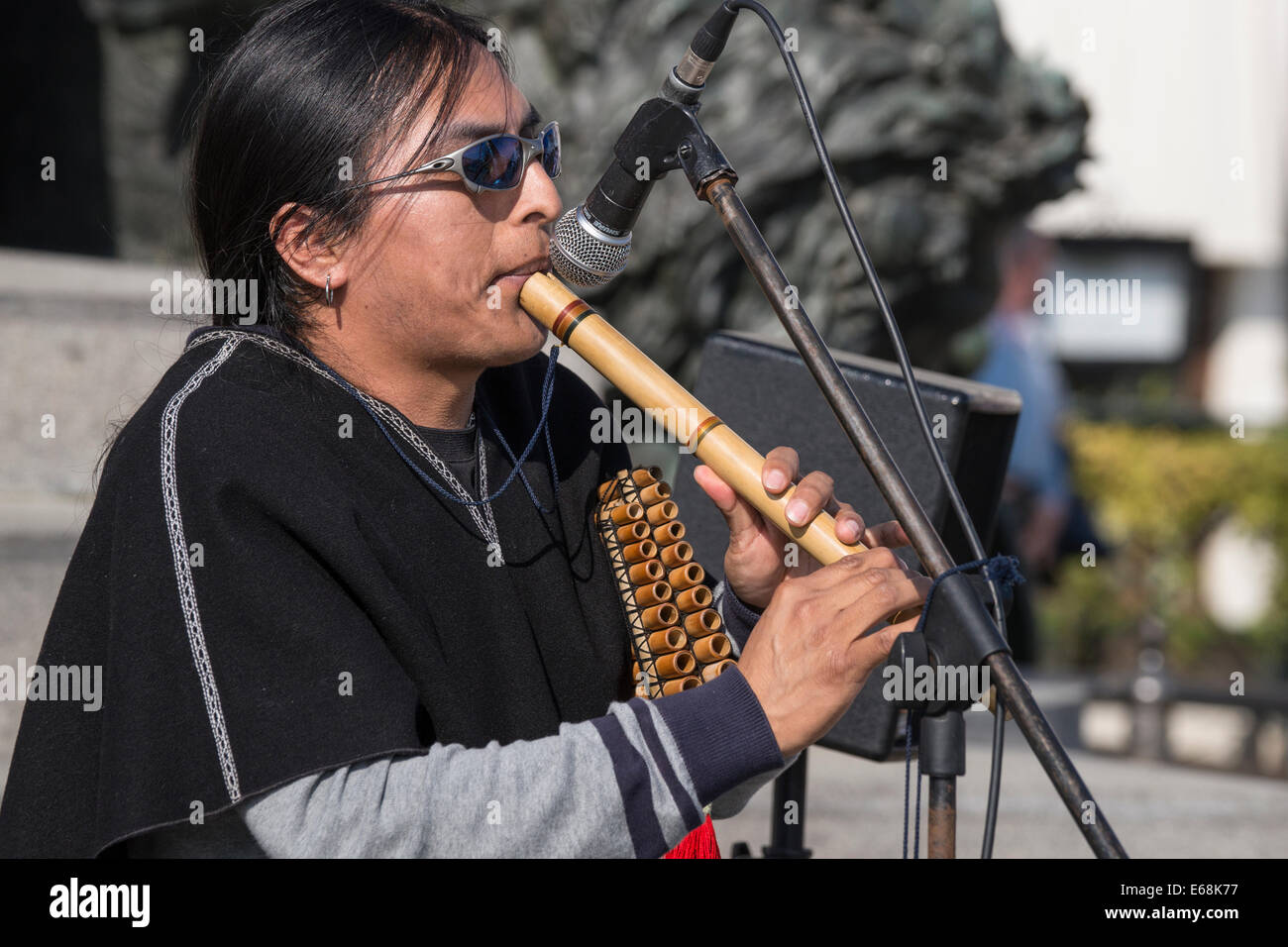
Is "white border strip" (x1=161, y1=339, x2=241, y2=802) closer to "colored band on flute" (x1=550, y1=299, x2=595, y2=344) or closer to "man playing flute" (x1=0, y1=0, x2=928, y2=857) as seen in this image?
"man playing flute" (x1=0, y1=0, x2=928, y2=857)

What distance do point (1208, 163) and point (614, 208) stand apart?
13354 millimetres

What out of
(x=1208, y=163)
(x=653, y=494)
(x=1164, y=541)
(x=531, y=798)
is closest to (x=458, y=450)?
(x=653, y=494)

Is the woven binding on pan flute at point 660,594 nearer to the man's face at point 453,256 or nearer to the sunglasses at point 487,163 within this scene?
the man's face at point 453,256

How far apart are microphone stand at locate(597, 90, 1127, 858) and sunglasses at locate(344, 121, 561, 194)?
233 mm

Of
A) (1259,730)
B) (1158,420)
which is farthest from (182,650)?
(1158,420)

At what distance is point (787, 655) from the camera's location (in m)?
1.70

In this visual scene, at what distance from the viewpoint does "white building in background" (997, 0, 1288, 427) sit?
13.1 metres

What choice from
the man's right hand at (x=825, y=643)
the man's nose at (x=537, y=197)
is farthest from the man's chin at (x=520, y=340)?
the man's right hand at (x=825, y=643)

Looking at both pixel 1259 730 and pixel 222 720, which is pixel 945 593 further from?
pixel 1259 730

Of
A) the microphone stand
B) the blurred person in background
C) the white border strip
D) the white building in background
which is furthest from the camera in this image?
the white building in background

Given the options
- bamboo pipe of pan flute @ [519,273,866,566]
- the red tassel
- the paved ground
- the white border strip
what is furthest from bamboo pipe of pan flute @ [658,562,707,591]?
the paved ground

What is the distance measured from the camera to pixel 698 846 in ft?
7.20

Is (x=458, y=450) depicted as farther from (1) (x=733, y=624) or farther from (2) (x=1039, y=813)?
(2) (x=1039, y=813)

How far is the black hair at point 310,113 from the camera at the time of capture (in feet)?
6.53
